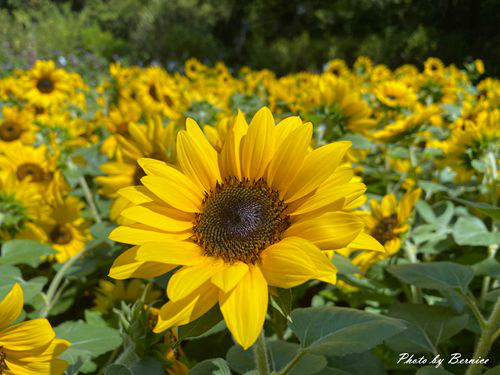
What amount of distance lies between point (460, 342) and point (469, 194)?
0.88 m

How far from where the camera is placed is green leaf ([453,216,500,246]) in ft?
4.50

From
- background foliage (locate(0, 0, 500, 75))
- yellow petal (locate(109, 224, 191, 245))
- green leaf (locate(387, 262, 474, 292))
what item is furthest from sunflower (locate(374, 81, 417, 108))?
background foliage (locate(0, 0, 500, 75))

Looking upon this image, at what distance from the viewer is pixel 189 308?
676mm

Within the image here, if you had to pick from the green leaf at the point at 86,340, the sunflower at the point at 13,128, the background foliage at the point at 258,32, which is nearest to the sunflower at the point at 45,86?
the sunflower at the point at 13,128

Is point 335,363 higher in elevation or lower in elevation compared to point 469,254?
higher

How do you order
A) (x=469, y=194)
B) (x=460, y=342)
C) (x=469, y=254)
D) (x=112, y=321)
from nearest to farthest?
(x=460, y=342), (x=112, y=321), (x=469, y=254), (x=469, y=194)

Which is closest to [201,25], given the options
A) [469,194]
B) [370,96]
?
[370,96]

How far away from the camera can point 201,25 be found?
1719 cm

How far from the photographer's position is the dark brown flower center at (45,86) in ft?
Answer: 11.1

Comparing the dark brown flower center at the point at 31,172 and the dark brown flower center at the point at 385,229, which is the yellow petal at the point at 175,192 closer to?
the dark brown flower center at the point at 385,229

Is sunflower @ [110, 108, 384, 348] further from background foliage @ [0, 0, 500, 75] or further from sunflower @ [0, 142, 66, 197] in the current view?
background foliage @ [0, 0, 500, 75]

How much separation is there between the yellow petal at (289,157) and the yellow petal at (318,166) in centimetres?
1

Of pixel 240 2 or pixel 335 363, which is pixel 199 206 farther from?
pixel 240 2

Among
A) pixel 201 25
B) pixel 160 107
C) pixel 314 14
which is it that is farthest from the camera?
pixel 314 14
